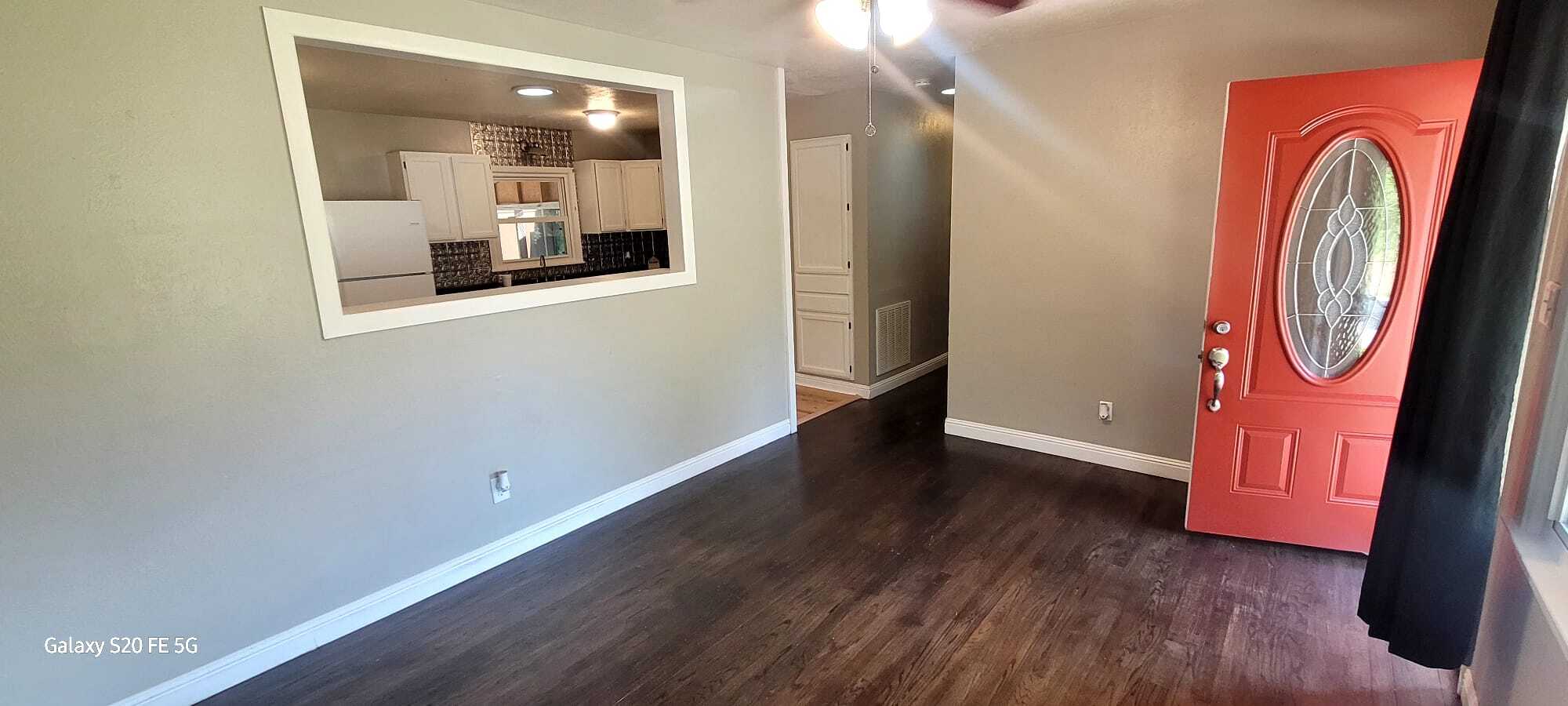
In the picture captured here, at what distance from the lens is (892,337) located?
215 inches

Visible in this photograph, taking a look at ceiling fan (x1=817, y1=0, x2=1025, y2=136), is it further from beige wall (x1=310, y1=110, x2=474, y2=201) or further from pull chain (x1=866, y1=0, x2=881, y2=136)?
beige wall (x1=310, y1=110, x2=474, y2=201)

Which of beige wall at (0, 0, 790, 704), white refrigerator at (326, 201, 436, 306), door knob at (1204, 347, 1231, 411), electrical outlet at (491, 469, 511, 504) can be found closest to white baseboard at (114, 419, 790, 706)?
beige wall at (0, 0, 790, 704)

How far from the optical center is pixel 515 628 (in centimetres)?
253

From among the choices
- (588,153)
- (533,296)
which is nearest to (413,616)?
(533,296)

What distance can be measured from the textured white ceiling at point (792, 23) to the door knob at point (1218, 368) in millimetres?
1569

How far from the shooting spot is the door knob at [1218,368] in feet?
9.16

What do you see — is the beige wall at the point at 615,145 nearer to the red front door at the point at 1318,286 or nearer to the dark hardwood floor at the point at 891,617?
the dark hardwood floor at the point at 891,617

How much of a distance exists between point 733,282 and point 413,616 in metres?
2.29

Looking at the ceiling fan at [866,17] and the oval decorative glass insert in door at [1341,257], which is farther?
the oval decorative glass insert in door at [1341,257]

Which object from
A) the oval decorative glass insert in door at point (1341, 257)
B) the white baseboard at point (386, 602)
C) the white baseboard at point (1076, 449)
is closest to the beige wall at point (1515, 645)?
the oval decorative glass insert in door at point (1341, 257)

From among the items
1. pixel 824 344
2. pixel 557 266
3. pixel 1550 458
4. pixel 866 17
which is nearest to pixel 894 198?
pixel 824 344

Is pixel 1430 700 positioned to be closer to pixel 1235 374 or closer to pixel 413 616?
pixel 1235 374

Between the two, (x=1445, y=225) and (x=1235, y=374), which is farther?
(x=1235, y=374)

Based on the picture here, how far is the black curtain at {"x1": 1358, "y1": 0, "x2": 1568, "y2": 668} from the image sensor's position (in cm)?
155
